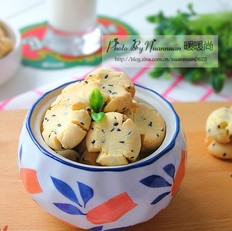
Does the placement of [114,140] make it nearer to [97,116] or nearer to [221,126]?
[97,116]

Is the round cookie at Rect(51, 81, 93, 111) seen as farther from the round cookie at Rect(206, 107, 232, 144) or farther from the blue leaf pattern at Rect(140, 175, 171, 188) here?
the round cookie at Rect(206, 107, 232, 144)

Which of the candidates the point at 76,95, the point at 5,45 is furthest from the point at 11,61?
the point at 76,95

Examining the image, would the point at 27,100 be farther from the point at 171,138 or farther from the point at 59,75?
the point at 171,138

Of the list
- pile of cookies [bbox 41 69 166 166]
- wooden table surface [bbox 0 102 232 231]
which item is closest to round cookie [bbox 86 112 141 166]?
pile of cookies [bbox 41 69 166 166]

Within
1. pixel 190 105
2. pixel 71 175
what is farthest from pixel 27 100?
pixel 71 175

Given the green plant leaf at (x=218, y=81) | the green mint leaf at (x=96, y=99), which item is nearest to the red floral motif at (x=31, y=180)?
the green mint leaf at (x=96, y=99)

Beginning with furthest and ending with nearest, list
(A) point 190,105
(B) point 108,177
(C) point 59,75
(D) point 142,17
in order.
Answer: (D) point 142,17 < (C) point 59,75 < (A) point 190,105 < (B) point 108,177
